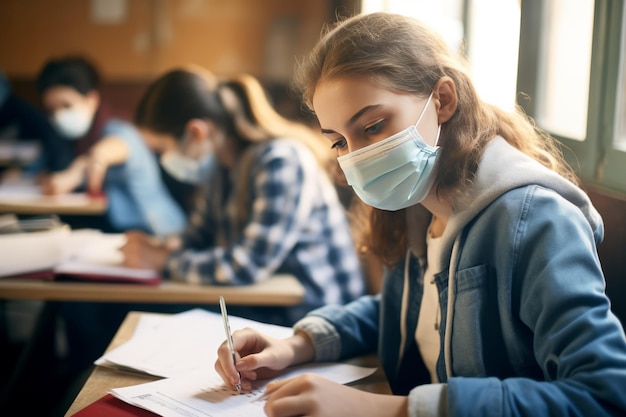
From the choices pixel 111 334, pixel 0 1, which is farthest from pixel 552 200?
pixel 0 1

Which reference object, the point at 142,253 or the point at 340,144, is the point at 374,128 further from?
the point at 142,253

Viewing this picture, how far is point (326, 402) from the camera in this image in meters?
0.91

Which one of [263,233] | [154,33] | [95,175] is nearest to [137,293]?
[263,233]

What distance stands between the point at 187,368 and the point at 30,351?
46.0 inches

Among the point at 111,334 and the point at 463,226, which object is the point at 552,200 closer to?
the point at 463,226

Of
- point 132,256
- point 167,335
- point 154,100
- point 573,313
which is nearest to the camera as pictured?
point 573,313

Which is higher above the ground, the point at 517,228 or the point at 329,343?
the point at 517,228

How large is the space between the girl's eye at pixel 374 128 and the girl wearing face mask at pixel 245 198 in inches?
42.8

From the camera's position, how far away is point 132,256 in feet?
7.23

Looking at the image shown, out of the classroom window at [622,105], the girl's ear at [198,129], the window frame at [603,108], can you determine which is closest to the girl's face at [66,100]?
the girl's ear at [198,129]

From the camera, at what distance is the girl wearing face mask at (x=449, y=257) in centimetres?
86

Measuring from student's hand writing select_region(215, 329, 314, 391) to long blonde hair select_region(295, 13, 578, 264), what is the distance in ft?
1.12

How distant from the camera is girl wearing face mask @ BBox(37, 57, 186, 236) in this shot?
365 centimetres

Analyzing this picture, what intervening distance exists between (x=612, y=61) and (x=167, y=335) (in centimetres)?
100
